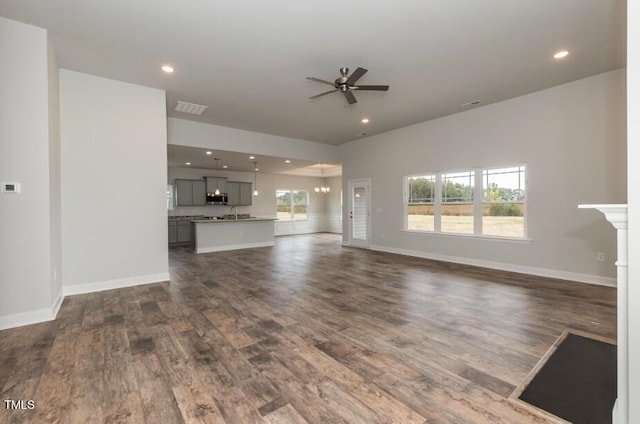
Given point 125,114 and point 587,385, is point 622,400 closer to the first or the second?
point 587,385

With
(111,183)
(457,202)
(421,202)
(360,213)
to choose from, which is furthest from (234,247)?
(457,202)

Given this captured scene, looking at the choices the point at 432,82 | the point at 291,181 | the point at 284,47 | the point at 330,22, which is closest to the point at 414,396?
the point at 330,22

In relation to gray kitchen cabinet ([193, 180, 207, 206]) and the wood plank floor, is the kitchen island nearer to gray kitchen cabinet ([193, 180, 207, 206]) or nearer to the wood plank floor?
gray kitchen cabinet ([193, 180, 207, 206])

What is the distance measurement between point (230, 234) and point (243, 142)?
2777 mm

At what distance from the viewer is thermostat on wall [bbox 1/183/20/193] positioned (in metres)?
2.88

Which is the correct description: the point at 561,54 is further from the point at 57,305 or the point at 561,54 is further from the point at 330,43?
the point at 57,305

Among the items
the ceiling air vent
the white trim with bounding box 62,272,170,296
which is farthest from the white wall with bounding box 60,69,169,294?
the ceiling air vent

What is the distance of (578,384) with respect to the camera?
6.45 ft

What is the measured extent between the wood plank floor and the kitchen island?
11.3 feet

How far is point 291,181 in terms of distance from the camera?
12805mm

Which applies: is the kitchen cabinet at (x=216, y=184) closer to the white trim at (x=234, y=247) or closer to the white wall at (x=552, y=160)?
the white trim at (x=234, y=247)

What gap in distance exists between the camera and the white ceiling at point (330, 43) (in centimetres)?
277

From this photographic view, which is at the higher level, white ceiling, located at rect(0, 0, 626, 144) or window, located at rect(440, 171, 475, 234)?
white ceiling, located at rect(0, 0, 626, 144)

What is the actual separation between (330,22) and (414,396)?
3.37 meters
